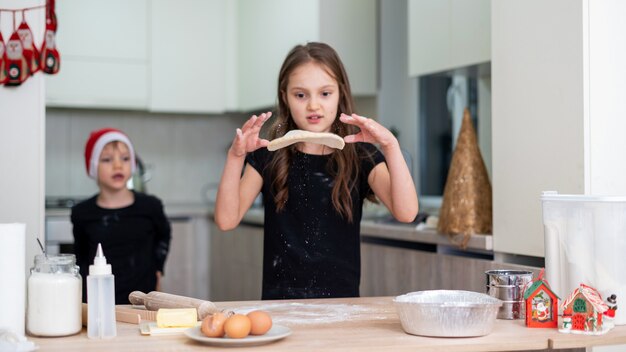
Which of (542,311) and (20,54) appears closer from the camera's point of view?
(542,311)

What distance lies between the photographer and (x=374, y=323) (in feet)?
4.80

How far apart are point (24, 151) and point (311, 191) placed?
2.87 feet

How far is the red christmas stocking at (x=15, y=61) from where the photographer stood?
2.28m

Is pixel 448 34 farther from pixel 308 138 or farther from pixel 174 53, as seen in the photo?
pixel 174 53

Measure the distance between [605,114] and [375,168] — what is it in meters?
0.60

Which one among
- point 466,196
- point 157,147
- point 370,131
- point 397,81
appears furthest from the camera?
point 157,147

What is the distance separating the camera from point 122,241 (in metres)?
2.99

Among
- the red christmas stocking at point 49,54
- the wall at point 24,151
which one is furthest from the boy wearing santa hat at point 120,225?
the red christmas stocking at point 49,54

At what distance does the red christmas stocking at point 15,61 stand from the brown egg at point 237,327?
1360 mm

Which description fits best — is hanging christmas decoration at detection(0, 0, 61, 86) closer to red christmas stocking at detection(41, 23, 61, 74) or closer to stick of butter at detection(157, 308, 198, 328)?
red christmas stocking at detection(41, 23, 61, 74)

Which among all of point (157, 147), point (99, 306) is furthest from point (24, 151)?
point (157, 147)

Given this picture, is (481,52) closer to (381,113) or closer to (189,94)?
(381,113)

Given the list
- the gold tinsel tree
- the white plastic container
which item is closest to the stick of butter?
the white plastic container

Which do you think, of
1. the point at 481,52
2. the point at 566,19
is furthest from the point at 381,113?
the point at 566,19
